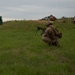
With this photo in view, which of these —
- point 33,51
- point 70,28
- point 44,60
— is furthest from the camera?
point 70,28

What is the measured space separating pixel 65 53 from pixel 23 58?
2479 mm

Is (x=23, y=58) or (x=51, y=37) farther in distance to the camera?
(x=51, y=37)

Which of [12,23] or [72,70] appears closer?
[72,70]

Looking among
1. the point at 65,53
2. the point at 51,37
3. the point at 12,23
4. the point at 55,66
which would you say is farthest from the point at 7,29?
the point at 55,66

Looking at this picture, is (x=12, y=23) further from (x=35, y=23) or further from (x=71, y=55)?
(x=71, y=55)

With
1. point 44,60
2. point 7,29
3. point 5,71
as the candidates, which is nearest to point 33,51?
point 44,60

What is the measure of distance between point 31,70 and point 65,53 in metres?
4.61

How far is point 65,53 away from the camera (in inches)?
639

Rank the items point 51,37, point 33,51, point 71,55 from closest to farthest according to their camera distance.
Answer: point 71,55 → point 33,51 → point 51,37

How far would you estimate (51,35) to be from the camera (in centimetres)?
1888

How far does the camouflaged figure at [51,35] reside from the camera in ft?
61.5

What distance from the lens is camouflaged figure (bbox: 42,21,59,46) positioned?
1875cm

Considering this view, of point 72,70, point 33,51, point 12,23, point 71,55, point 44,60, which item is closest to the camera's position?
point 72,70

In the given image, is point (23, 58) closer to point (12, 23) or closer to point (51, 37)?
point (51, 37)
